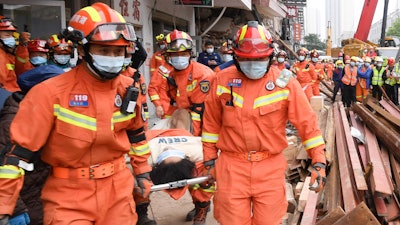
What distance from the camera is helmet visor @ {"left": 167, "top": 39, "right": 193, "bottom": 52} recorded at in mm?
5266

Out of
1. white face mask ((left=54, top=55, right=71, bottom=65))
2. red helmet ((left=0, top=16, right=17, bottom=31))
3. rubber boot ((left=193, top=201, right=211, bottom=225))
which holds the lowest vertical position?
rubber boot ((left=193, top=201, right=211, bottom=225))

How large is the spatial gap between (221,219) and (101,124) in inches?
48.1

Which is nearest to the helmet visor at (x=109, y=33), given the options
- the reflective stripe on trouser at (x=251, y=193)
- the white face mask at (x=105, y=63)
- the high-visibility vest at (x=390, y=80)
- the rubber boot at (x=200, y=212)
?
the white face mask at (x=105, y=63)

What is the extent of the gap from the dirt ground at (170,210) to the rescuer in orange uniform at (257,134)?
158cm

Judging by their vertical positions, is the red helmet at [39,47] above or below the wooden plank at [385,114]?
above

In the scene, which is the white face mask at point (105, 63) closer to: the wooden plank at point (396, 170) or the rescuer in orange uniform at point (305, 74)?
the wooden plank at point (396, 170)

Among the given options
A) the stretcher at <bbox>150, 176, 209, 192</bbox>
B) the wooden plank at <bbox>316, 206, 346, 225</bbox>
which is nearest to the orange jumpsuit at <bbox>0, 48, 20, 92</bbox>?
the stretcher at <bbox>150, 176, 209, 192</bbox>

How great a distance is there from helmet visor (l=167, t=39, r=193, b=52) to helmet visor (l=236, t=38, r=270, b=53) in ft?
6.92

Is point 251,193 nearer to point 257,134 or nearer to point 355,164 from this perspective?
point 257,134

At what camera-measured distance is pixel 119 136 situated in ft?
9.18

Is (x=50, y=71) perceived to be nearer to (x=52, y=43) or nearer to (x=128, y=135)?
(x=128, y=135)

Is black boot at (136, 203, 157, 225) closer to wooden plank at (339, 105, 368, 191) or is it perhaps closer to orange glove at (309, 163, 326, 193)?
orange glove at (309, 163, 326, 193)

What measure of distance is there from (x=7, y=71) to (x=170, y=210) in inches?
120

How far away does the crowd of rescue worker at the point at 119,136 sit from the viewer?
250 cm
